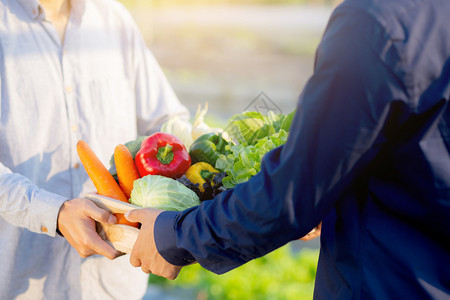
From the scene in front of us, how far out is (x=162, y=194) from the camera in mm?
1506

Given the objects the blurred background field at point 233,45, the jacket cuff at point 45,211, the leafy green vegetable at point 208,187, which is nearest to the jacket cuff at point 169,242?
the leafy green vegetable at point 208,187

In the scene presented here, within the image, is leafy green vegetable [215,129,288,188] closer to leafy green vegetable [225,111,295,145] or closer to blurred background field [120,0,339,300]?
leafy green vegetable [225,111,295,145]

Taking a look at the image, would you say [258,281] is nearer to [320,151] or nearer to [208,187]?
[208,187]

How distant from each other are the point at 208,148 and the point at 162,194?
11.7 inches

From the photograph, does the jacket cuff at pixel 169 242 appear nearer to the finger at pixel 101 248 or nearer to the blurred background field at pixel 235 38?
the finger at pixel 101 248

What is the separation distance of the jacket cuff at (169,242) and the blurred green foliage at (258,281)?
186 centimetres

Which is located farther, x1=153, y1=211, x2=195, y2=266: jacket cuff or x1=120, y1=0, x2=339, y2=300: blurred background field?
x1=120, y1=0, x2=339, y2=300: blurred background field

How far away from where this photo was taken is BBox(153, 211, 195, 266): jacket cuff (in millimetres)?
1253

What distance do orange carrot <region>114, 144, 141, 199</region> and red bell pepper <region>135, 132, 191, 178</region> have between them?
0.03m

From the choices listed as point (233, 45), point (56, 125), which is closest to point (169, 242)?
point (56, 125)

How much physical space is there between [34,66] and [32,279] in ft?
2.85

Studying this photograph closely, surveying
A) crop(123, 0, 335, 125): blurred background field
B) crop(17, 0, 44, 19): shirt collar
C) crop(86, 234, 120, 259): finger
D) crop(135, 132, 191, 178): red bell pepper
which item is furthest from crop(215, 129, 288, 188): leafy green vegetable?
crop(123, 0, 335, 125): blurred background field

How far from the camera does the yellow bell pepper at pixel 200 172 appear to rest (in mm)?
1619

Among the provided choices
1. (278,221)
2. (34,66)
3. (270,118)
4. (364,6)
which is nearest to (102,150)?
(34,66)
